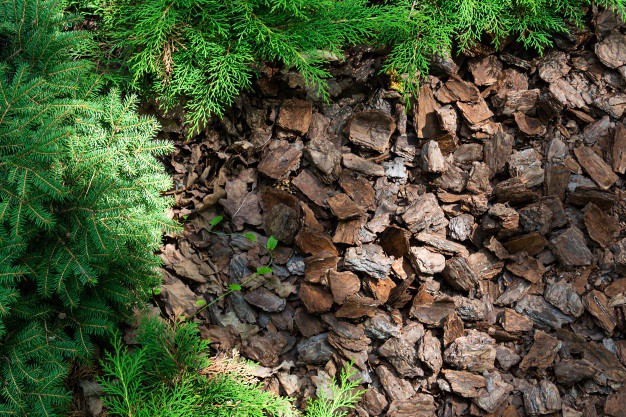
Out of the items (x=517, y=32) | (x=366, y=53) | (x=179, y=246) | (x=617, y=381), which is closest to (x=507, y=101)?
(x=517, y=32)

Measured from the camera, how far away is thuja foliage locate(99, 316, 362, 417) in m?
2.06

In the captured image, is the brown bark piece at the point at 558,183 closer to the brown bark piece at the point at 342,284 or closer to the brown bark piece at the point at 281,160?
the brown bark piece at the point at 342,284

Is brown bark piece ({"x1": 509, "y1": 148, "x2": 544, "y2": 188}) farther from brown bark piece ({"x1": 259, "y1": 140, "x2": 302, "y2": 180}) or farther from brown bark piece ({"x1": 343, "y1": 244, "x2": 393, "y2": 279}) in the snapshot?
brown bark piece ({"x1": 259, "y1": 140, "x2": 302, "y2": 180})

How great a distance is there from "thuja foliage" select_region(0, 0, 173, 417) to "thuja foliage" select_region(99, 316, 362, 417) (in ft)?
0.65

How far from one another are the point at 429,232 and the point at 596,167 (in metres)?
0.87

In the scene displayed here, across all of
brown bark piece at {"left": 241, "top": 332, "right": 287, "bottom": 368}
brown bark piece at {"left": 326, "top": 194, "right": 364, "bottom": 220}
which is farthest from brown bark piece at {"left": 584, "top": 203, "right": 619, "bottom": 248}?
brown bark piece at {"left": 241, "top": 332, "right": 287, "bottom": 368}

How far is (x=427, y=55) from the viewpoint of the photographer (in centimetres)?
273

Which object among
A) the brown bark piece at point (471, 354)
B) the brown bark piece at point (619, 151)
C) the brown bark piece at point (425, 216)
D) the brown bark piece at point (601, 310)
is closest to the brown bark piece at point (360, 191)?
the brown bark piece at point (425, 216)

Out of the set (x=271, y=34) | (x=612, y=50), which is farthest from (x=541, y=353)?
(x=271, y=34)

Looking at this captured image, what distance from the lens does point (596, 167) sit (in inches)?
99.7

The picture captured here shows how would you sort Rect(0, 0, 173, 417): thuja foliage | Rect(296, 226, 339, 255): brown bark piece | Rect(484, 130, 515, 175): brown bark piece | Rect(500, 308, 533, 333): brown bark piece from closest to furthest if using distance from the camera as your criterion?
Rect(0, 0, 173, 417): thuja foliage
Rect(500, 308, 533, 333): brown bark piece
Rect(296, 226, 339, 255): brown bark piece
Rect(484, 130, 515, 175): brown bark piece

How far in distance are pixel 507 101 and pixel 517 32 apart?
418 mm

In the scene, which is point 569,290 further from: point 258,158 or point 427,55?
point 258,158

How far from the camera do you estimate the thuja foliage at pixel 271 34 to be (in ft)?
8.01
